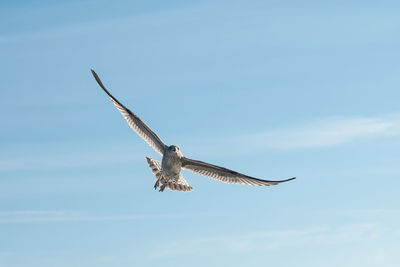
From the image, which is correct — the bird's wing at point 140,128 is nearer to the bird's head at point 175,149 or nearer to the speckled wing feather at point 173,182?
the bird's head at point 175,149

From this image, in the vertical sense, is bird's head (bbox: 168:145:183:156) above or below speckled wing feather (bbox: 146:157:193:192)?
above

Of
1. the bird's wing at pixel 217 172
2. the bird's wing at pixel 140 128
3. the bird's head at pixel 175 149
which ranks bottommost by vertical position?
the bird's wing at pixel 217 172

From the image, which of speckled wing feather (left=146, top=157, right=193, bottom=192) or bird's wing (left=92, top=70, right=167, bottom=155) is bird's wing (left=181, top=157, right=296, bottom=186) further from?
bird's wing (left=92, top=70, right=167, bottom=155)

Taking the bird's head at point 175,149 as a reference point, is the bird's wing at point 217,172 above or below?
below

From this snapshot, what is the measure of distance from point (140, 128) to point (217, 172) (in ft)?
17.3

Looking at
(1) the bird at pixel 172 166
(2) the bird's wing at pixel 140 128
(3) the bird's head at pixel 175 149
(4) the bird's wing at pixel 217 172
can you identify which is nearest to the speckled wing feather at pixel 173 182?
(1) the bird at pixel 172 166

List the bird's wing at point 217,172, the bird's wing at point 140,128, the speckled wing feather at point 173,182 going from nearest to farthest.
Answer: the bird's wing at point 217,172, the bird's wing at point 140,128, the speckled wing feather at point 173,182

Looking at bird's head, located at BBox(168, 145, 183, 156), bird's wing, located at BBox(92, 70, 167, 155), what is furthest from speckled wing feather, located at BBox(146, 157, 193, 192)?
bird's head, located at BBox(168, 145, 183, 156)

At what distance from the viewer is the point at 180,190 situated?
41000 millimetres

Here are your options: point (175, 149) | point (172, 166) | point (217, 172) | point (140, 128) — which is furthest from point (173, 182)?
point (140, 128)

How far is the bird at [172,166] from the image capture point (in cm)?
3925

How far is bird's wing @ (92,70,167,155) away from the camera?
4053cm

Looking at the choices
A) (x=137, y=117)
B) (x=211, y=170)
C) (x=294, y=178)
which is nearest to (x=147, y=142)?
(x=137, y=117)

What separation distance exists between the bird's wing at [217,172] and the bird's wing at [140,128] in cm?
190
